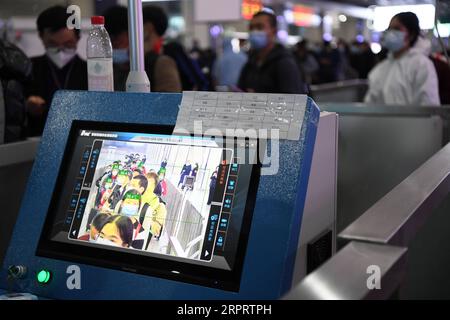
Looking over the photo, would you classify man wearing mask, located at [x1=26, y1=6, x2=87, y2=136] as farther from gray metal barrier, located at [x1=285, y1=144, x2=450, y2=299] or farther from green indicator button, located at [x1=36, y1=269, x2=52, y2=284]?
gray metal barrier, located at [x1=285, y1=144, x2=450, y2=299]

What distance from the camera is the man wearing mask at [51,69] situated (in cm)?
244

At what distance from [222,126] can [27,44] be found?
11.1 ft

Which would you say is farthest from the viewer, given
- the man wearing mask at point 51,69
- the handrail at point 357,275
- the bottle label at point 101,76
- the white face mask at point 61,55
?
the white face mask at point 61,55

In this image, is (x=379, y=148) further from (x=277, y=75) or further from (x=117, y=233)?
(x=117, y=233)

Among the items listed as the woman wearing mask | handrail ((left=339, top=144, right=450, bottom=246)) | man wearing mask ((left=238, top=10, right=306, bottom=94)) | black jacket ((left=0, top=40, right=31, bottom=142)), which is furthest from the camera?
man wearing mask ((left=238, top=10, right=306, bottom=94))

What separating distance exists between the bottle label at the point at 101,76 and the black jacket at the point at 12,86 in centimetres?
A: 46

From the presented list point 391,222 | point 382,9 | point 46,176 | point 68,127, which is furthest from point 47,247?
point 382,9

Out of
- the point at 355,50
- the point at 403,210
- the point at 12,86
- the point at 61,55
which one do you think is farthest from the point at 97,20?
the point at 355,50

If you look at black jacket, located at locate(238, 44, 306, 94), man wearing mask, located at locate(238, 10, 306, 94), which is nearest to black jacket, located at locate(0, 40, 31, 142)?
man wearing mask, located at locate(238, 10, 306, 94)

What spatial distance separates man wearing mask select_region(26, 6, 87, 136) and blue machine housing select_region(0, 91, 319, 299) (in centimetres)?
109

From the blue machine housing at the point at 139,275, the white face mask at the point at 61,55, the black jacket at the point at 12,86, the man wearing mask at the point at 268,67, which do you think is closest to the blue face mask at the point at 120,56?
the white face mask at the point at 61,55

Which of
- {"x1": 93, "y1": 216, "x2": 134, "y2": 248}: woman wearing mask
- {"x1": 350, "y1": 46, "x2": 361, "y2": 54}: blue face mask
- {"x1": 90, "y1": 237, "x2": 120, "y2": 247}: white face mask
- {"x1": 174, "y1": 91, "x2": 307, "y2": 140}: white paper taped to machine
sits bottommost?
{"x1": 90, "y1": 237, "x2": 120, "y2": 247}: white face mask

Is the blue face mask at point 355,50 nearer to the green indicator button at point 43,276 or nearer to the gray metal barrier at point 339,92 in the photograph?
the gray metal barrier at point 339,92

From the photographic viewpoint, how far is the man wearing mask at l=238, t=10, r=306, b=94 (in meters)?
3.37
